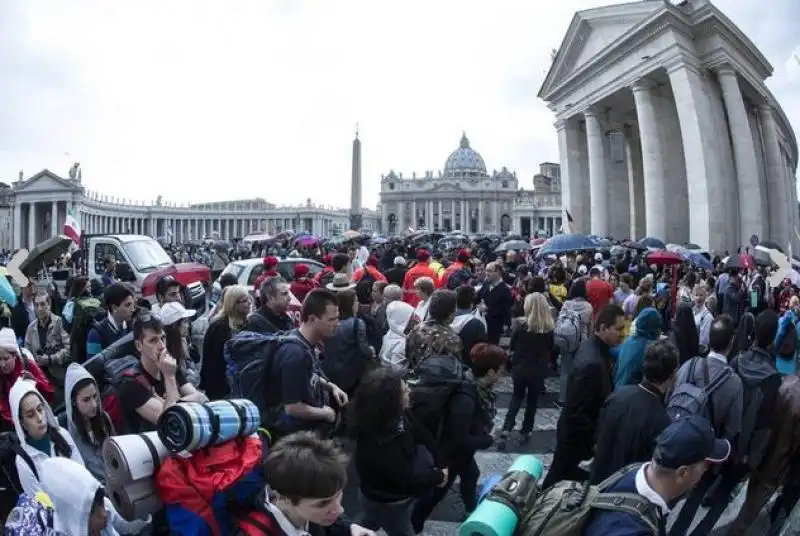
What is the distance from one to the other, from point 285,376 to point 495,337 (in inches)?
261

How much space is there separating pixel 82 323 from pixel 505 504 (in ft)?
17.4

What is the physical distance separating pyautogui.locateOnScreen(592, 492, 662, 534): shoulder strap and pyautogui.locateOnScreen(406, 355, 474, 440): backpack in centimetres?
173

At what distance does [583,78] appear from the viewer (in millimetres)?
32031

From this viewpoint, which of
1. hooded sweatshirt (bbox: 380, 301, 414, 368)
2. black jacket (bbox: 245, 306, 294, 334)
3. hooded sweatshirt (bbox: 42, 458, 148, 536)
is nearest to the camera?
hooded sweatshirt (bbox: 42, 458, 148, 536)

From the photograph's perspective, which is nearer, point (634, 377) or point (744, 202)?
point (634, 377)

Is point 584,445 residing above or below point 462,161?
below

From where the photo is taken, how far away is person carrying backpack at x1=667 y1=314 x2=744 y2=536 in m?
4.33

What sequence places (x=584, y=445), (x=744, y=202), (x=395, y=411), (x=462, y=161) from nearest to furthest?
(x=395, y=411) → (x=584, y=445) → (x=744, y=202) → (x=462, y=161)

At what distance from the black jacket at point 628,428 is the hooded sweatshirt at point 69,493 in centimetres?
264

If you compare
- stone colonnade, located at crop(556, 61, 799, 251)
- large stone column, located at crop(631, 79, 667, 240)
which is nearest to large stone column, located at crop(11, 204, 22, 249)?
stone colonnade, located at crop(556, 61, 799, 251)

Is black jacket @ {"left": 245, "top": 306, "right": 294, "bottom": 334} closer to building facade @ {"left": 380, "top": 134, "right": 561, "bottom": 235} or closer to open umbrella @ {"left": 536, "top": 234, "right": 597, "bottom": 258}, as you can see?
open umbrella @ {"left": 536, "top": 234, "right": 597, "bottom": 258}

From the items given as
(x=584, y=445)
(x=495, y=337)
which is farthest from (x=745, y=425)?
(x=495, y=337)

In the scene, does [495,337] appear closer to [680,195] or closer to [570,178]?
[680,195]

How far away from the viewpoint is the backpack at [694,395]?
167 inches
